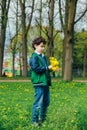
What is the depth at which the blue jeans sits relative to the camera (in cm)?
906

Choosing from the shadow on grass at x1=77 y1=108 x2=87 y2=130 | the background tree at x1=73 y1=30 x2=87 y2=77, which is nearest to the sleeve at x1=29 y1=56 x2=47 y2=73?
the shadow on grass at x1=77 y1=108 x2=87 y2=130

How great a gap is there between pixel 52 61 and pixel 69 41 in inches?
786

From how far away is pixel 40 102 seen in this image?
9.05 meters

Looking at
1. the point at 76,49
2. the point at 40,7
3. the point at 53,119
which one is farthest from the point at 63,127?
the point at 76,49

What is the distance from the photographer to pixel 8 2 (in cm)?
4422

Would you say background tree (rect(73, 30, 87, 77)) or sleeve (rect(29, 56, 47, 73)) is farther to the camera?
background tree (rect(73, 30, 87, 77))

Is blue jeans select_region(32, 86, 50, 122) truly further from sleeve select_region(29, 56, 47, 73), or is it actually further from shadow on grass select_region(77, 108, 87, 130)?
shadow on grass select_region(77, 108, 87, 130)

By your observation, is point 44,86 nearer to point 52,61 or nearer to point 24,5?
point 52,61

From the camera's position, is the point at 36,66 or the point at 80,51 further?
the point at 80,51

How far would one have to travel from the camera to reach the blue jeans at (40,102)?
9062 millimetres

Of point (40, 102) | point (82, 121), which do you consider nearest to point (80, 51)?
point (40, 102)

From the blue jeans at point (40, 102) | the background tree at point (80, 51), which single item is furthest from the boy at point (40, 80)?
the background tree at point (80, 51)

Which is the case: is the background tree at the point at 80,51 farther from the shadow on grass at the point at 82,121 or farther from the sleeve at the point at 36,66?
the shadow on grass at the point at 82,121

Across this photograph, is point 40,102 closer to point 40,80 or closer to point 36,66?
point 40,80
